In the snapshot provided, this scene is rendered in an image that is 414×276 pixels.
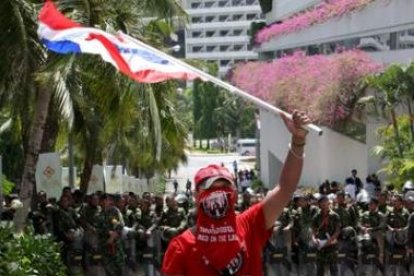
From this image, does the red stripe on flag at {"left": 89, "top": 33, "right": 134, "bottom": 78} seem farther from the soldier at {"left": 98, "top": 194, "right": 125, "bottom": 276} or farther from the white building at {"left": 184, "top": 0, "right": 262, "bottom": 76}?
the white building at {"left": 184, "top": 0, "right": 262, "bottom": 76}

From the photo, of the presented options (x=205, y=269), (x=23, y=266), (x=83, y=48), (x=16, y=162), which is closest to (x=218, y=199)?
(x=205, y=269)

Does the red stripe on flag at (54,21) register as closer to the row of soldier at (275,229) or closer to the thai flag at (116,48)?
the thai flag at (116,48)

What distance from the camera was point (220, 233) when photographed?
3861mm

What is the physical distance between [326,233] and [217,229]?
10.6 meters

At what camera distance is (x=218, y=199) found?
12.5 feet

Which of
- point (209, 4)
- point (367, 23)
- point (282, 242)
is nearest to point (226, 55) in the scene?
point (209, 4)

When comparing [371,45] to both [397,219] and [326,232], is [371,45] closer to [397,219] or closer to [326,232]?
[397,219]

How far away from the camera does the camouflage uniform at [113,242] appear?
1424cm

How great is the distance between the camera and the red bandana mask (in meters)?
A: 3.83

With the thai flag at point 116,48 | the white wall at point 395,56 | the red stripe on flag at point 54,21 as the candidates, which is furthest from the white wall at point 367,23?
the thai flag at point 116,48

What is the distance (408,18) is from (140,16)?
31.6 ft

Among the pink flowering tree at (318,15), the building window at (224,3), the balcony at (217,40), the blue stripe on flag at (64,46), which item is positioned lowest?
the blue stripe on flag at (64,46)

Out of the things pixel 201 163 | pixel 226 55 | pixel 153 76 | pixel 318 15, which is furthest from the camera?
pixel 226 55

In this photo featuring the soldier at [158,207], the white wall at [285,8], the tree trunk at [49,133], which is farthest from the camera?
the white wall at [285,8]
